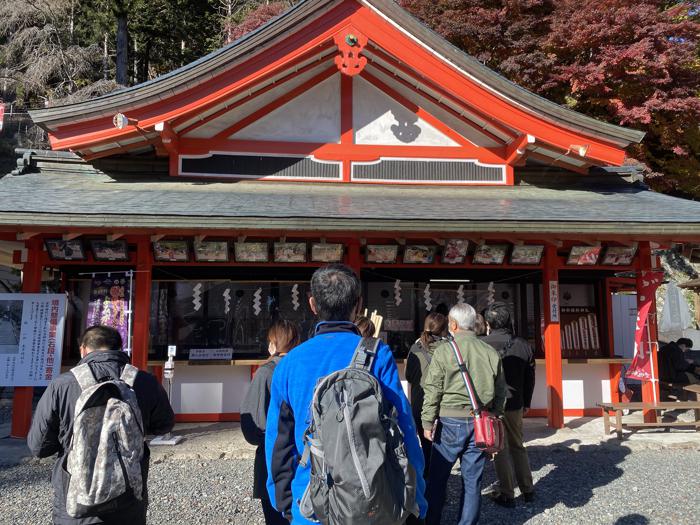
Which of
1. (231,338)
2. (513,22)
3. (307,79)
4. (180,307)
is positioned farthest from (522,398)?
(513,22)

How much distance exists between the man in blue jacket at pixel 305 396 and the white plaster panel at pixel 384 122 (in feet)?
22.2

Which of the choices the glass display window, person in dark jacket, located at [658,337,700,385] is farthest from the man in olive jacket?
person in dark jacket, located at [658,337,700,385]

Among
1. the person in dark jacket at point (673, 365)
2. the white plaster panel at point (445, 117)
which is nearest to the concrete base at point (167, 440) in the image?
the white plaster panel at point (445, 117)

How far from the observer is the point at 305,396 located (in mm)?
2137

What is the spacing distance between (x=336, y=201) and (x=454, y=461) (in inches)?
171

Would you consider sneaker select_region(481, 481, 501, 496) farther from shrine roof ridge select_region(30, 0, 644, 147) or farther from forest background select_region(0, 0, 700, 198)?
forest background select_region(0, 0, 700, 198)

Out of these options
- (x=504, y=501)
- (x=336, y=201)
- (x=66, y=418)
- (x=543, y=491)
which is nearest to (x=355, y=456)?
(x=66, y=418)

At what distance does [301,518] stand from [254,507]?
296 cm

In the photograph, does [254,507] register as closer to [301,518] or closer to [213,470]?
[213,470]

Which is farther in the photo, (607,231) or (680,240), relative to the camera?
(680,240)

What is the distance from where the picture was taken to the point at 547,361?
7488 mm

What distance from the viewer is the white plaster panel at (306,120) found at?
852cm

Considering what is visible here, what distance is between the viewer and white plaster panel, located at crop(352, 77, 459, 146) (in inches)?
341

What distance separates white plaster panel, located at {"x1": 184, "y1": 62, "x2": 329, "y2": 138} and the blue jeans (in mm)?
6265
